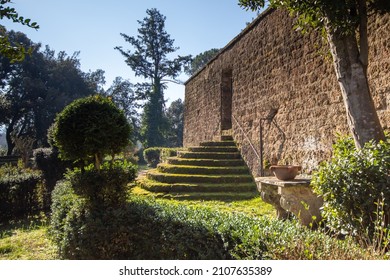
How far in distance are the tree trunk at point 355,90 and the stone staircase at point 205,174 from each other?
413 cm

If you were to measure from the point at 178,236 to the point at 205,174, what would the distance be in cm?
537

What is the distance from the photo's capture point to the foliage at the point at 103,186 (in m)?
4.32

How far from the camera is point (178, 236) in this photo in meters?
3.20

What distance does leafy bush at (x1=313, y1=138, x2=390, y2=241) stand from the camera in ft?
9.50

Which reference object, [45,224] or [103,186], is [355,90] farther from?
[45,224]

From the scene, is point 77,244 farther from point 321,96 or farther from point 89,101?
point 321,96

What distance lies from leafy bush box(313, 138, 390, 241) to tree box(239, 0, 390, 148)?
0.47 m

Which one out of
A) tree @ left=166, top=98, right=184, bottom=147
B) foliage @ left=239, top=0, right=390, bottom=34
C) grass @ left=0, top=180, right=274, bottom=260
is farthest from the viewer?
tree @ left=166, top=98, right=184, bottom=147

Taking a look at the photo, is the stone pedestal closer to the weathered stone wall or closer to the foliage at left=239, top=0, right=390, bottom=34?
the weathered stone wall

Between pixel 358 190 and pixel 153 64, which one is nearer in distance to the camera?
pixel 358 190

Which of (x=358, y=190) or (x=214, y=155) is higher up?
(x=214, y=155)

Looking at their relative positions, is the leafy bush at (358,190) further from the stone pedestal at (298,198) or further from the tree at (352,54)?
the stone pedestal at (298,198)

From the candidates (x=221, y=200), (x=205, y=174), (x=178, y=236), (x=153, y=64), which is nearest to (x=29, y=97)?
(x=153, y=64)

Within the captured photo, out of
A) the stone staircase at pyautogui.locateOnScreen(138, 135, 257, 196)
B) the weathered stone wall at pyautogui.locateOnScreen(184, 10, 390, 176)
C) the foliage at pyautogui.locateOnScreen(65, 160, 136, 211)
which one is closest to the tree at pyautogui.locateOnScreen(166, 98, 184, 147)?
the weathered stone wall at pyautogui.locateOnScreen(184, 10, 390, 176)
